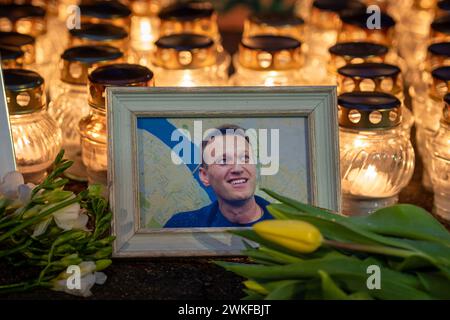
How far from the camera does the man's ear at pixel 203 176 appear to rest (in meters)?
1.37

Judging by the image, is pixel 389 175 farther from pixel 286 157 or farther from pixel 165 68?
pixel 165 68

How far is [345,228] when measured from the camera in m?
1.11

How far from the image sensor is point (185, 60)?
5.81 ft

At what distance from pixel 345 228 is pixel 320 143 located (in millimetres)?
294

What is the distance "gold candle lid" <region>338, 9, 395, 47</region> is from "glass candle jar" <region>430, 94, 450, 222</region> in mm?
420

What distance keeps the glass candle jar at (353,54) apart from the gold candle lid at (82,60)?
0.40 metres

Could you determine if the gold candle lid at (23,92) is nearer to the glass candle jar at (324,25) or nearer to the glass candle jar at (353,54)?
the glass candle jar at (353,54)

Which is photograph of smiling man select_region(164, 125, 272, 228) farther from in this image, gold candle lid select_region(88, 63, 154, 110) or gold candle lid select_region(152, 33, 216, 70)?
gold candle lid select_region(152, 33, 216, 70)

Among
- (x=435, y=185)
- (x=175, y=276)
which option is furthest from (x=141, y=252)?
(x=435, y=185)

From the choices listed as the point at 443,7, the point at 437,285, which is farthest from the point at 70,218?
the point at 443,7

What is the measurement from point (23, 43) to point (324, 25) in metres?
0.74

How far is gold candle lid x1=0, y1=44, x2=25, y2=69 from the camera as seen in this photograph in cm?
172

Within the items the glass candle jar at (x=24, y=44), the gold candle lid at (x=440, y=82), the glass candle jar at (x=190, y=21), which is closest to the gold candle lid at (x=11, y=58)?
the glass candle jar at (x=24, y=44)

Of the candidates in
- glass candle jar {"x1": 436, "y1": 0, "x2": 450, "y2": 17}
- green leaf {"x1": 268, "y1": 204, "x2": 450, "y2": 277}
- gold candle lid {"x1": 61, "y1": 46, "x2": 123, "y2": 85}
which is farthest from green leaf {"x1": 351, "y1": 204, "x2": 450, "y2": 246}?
glass candle jar {"x1": 436, "y1": 0, "x2": 450, "y2": 17}
